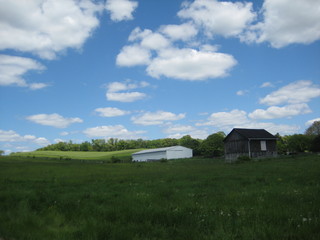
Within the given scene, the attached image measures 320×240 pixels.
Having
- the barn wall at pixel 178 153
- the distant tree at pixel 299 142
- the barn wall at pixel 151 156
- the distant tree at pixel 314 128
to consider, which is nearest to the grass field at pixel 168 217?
the barn wall at pixel 151 156

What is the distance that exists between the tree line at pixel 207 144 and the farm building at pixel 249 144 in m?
17.2

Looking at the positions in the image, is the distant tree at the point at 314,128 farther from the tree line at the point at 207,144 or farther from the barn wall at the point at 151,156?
the barn wall at the point at 151,156

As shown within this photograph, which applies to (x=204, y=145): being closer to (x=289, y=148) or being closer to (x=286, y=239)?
(x=289, y=148)

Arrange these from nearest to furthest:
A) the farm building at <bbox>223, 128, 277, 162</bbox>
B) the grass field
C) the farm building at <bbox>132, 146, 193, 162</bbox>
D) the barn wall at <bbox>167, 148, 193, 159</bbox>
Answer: the grass field → the farm building at <bbox>223, 128, 277, 162</bbox> → the farm building at <bbox>132, 146, 193, 162</bbox> → the barn wall at <bbox>167, 148, 193, 159</bbox>

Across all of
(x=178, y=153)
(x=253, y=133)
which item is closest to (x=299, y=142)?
(x=253, y=133)

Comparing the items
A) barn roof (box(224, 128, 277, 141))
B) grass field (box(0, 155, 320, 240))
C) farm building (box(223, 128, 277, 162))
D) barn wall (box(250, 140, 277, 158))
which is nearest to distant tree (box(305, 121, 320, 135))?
barn roof (box(224, 128, 277, 141))

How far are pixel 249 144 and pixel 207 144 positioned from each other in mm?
39333

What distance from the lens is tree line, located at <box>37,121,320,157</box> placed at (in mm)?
85562

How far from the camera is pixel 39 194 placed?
1138 centimetres

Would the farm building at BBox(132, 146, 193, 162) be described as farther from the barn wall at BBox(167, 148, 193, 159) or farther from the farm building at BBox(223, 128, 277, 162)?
the farm building at BBox(223, 128, 277, 162)

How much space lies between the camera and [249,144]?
54.3 metres

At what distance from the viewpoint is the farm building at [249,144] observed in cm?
5484

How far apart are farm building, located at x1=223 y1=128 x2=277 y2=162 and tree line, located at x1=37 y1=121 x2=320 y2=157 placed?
17.2 metres

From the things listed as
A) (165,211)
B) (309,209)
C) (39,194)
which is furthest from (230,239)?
(39,194)
